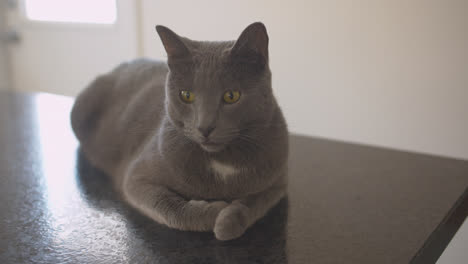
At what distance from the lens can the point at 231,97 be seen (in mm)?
857

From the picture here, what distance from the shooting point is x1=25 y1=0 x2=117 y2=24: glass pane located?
9.29 ft

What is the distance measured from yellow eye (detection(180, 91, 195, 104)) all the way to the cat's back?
1.01ft

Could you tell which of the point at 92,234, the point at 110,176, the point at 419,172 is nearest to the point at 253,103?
the point at 92,234

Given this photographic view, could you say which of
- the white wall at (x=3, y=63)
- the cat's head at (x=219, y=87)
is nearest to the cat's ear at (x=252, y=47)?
the cat's head at (x=219, y=87)

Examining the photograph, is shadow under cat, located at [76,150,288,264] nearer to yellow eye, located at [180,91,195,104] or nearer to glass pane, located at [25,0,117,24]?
yellow eye, located at [180,91,195,104]

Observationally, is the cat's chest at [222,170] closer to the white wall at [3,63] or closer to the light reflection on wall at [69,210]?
the light reflection on wall at [69,210]

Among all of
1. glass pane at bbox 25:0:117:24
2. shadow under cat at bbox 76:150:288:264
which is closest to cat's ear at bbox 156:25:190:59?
shadow under cat at bbox 76:150:288:264

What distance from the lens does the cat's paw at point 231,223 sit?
831mm

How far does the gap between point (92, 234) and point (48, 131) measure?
2.78 ft

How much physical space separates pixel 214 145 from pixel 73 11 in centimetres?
260

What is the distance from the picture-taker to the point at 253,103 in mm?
878

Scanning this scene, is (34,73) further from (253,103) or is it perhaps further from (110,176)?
(253,103)

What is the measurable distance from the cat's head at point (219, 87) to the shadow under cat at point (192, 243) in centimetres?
19

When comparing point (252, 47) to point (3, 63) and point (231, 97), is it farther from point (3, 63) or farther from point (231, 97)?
point (3, 63)
